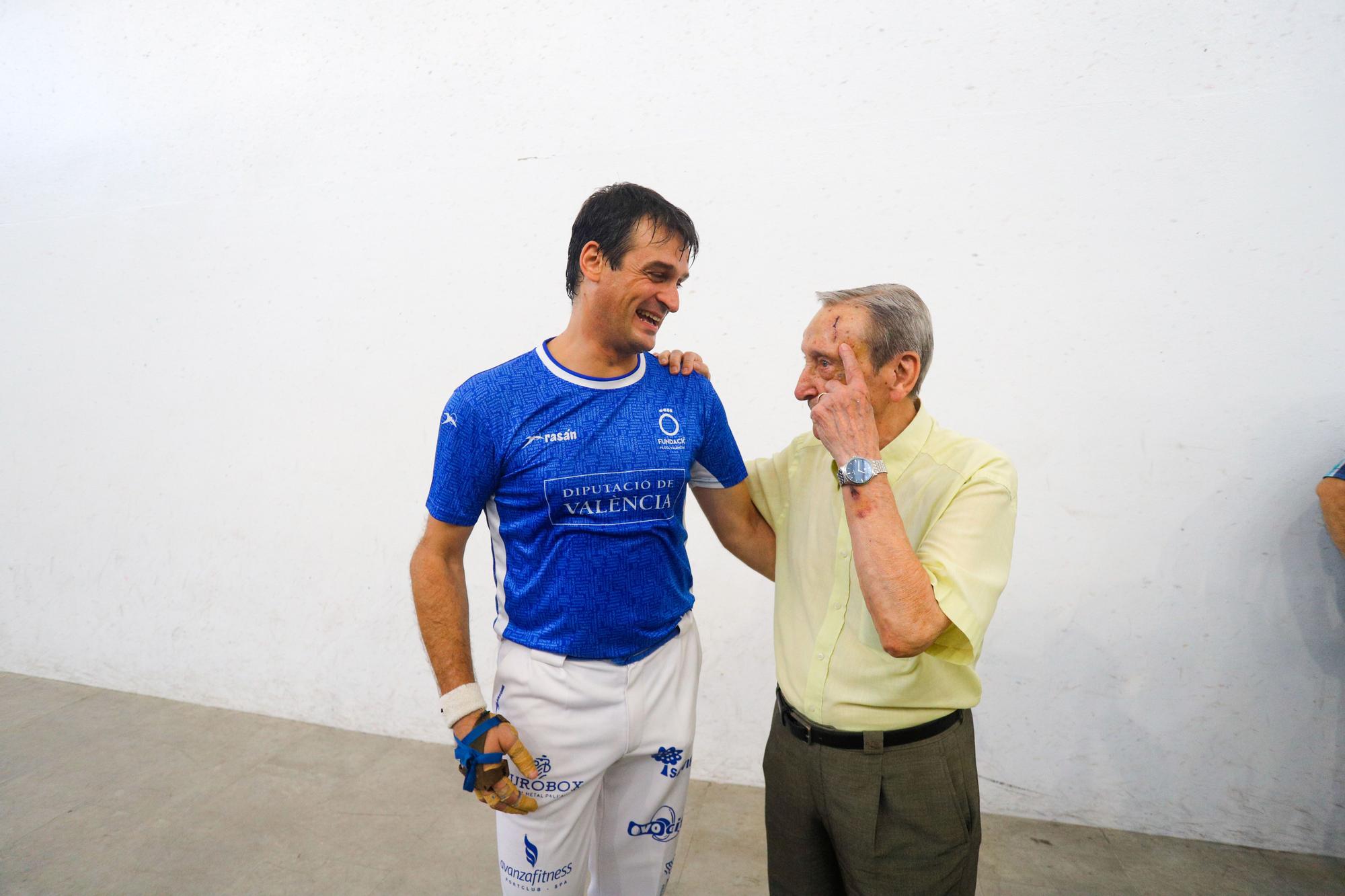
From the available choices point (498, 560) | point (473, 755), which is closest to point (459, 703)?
point (473, 755)

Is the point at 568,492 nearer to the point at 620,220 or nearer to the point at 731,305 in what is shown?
the point at 620,220

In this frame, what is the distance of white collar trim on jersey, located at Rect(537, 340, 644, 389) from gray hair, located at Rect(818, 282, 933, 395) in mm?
440

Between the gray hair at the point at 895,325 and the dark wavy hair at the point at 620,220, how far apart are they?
383 millimetres

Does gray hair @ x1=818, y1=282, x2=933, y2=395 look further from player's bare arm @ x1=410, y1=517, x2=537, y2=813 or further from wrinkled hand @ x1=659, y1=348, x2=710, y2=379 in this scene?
player's bare arm @ x1=410, y1=517, x2=537, y2=813

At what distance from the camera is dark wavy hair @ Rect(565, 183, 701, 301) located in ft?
4.74

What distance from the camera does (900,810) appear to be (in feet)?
4.13

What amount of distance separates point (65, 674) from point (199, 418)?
1.51m

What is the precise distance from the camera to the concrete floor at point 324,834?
2285 millimetres

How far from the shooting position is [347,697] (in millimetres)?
3244

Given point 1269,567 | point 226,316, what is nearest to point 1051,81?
point 1269,567

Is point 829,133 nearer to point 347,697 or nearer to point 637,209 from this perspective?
point 637,209

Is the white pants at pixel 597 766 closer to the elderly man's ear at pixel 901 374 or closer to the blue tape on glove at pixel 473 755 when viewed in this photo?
the blue tape on glove at pixel 473 755

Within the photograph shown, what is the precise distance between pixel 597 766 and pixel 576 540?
416 mm

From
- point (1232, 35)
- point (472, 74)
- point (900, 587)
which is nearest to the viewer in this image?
point (900, 587)
